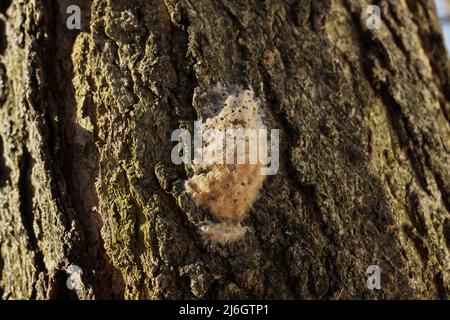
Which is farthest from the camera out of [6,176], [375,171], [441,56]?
[441,56]

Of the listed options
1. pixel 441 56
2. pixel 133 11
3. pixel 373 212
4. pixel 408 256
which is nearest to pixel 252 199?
pixel 373 212

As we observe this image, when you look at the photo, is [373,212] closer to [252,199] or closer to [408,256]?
[408,256]

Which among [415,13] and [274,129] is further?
[415,13]

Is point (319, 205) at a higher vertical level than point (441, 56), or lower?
lower
